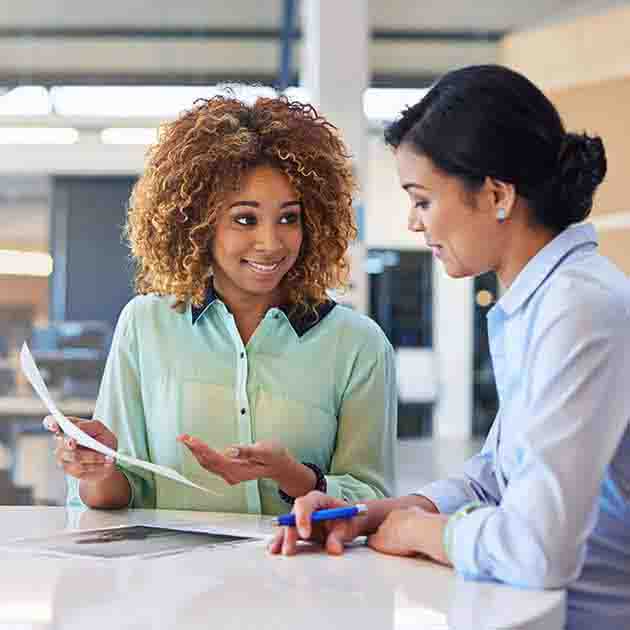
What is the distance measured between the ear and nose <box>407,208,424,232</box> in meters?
0.14

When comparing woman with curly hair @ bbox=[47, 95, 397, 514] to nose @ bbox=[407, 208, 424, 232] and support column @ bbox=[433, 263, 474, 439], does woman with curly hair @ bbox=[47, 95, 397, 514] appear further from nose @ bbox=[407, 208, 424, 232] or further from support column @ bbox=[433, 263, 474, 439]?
support column @ bbox=[433, 263, 474, 439]

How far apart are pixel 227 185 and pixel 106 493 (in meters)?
0.64

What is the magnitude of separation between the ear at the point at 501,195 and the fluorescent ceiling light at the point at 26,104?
4244 millimetres

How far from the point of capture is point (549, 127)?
1.58m

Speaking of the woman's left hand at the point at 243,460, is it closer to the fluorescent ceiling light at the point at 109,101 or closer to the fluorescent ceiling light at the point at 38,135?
the fluorescent ceiling light at the point at 109,101

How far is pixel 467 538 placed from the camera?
4.69 feet

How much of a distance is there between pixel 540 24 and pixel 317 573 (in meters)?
4.70

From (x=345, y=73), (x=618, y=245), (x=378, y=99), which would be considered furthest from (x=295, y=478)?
(x=618, y=245)

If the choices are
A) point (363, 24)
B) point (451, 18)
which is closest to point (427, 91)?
point (363, 24)

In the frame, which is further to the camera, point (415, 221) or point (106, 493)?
point (106, 493)

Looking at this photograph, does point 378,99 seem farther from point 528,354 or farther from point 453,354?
point 528,354

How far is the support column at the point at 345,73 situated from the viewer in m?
5.10

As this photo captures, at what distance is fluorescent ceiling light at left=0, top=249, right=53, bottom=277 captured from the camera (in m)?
5.62

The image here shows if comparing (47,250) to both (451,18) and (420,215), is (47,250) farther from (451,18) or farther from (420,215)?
(420,215)
